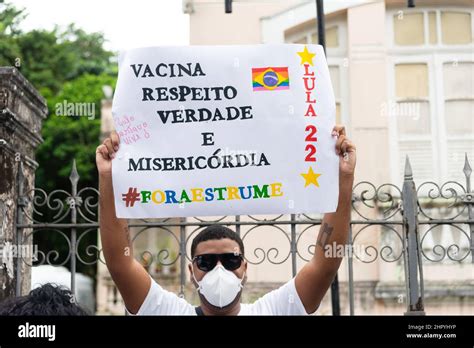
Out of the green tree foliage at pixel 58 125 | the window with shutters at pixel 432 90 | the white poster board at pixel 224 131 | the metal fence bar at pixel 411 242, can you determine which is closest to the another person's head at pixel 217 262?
the white poster board at pixel 224 131

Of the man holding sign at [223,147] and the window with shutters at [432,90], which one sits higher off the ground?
the window with shutters at [432,90]

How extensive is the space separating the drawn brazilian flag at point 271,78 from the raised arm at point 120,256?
2.32 feet

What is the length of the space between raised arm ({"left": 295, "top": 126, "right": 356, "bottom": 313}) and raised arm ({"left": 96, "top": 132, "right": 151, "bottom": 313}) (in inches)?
24.6

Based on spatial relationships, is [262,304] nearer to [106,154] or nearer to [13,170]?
[106,154]

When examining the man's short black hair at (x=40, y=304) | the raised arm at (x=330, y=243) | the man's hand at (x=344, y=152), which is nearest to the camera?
the man's short black hair at (x=40, y=304)

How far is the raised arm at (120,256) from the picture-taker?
3.07 metres

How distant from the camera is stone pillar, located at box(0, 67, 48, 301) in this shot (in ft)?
14.7

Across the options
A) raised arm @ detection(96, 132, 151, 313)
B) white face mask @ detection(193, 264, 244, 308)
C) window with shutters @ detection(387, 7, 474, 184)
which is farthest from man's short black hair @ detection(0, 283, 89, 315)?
window with shutters @ detection(387, 7, 474, 184)

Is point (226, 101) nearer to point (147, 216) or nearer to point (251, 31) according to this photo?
point (147, 216)

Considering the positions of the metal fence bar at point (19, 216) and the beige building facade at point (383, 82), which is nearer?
the metal fence bar at point (19, 216)

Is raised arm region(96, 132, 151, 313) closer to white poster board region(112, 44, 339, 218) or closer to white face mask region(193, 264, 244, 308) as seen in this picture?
white poster board region(112, 44, 339, 218)

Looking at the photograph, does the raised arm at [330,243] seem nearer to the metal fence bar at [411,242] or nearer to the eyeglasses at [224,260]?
the eyeglasses at [224,260]
